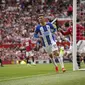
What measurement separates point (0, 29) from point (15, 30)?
133cm

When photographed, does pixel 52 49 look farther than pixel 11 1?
No

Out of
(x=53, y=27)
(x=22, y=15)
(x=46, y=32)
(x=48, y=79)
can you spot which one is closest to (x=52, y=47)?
(x=46, y=32)

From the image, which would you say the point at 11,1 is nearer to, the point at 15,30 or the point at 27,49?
the point at 15,30

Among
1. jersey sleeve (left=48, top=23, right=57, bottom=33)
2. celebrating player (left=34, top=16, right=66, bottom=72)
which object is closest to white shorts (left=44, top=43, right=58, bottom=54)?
celebrating player (left=34, top=16, right=66, bottom=72)

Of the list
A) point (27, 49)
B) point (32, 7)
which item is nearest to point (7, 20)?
point (32, 7)

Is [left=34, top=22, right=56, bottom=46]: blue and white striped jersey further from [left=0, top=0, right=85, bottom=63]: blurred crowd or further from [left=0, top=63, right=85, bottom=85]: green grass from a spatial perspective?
[left=0, top=0, right=85, bottom=63]: blurred crowd

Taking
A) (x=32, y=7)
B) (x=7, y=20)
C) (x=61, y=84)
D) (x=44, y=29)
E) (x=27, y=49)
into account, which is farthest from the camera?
(x=32, y=7)

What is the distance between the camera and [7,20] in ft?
114

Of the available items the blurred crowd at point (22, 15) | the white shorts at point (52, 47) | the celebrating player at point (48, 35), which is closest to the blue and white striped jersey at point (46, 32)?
the celebrating player at point (48, 35)

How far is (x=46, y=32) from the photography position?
13.1 metres

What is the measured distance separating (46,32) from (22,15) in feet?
74.6

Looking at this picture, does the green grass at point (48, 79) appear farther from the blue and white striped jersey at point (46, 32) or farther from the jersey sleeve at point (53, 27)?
the blue and white striped jersey at point (46, 32)

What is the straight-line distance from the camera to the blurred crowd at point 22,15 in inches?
1277

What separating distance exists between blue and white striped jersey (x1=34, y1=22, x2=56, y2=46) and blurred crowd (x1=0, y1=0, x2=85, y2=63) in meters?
17.5
